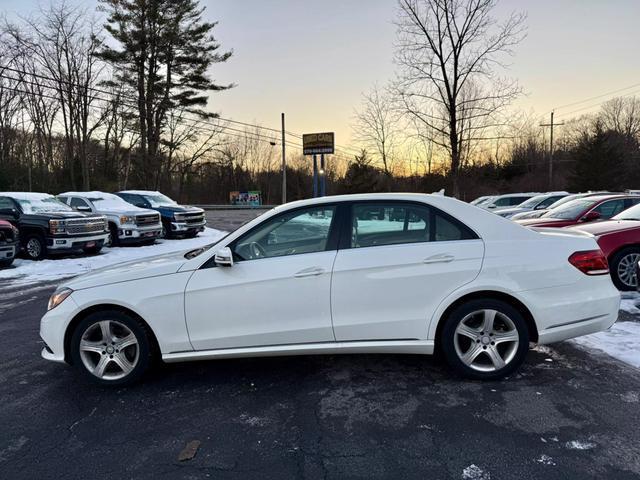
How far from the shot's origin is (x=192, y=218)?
17750 millimetres

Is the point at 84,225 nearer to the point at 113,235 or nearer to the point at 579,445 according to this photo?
the point at 113,235

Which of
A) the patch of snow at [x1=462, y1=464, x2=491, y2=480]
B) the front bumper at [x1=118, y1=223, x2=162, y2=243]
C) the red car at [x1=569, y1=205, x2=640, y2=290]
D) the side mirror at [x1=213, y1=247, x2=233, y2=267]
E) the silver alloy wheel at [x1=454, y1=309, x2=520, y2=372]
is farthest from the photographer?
the front bumper at [x1=118, y1=223, x2=162, y2=243]

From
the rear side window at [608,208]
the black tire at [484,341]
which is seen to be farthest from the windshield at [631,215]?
the black tire at [484,341]

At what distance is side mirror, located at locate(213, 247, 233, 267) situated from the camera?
3447mm

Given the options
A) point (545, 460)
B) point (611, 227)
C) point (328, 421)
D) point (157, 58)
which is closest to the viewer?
point (545, 460)

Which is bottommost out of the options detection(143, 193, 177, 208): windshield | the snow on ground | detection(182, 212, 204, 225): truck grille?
the snow on ground

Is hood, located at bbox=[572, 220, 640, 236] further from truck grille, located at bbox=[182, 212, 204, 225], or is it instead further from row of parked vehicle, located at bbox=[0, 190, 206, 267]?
truck grille, located at bbox=[182, 212, 204, 225]

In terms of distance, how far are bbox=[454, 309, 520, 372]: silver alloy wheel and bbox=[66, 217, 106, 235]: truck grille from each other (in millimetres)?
11267

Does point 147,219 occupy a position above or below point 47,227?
above

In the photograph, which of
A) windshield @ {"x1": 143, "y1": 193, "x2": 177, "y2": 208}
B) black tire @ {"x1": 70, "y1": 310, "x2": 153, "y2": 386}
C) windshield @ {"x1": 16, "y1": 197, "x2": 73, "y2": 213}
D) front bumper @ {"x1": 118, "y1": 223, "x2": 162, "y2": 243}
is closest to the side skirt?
black tire @ {"x1": 70, "y1": 310, "x2": 153, "y2": 386}

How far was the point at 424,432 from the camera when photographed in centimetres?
290

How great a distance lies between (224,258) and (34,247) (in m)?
10.7

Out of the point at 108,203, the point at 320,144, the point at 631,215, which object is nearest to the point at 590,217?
the point at 631,215

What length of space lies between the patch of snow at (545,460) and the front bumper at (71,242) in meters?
12.1
